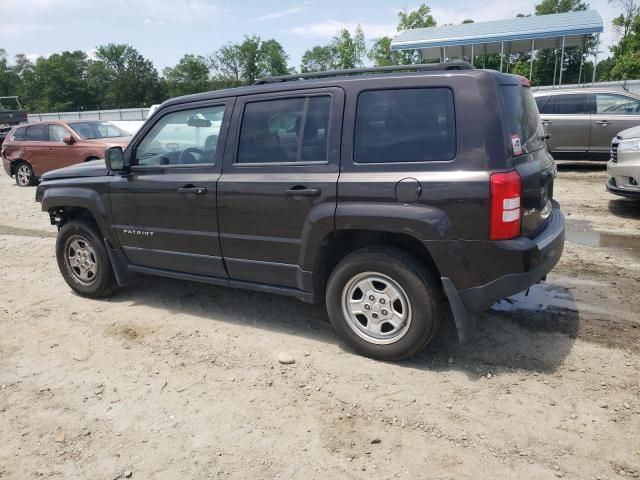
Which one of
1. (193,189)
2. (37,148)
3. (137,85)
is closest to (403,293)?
(193,189)

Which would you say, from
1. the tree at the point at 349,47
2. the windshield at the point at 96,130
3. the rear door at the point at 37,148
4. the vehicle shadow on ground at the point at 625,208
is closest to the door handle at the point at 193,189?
the vehicle shadow on ground at the point at 625,208

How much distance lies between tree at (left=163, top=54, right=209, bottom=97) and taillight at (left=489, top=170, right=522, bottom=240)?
8480cm

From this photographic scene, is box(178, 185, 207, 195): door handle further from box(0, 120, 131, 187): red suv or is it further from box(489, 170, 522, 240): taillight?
box(0, 120, 131, 187): red suv

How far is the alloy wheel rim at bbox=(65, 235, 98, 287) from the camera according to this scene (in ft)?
16.5

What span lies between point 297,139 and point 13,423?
2629mm

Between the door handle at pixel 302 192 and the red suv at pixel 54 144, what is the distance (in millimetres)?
9137

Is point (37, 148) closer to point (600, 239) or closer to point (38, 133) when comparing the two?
point (38, 133)

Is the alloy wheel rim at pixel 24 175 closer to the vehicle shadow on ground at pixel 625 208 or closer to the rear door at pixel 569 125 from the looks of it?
the rear door at pixel 569 125

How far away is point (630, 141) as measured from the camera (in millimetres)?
6930

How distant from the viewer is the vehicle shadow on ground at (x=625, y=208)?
24.4 feet

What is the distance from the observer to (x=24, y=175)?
14.0 meters

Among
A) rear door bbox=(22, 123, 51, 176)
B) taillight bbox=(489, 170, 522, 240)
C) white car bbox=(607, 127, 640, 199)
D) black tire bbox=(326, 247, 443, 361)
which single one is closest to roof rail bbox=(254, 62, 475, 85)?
taillight bbox=(489, 170, 522, 240)

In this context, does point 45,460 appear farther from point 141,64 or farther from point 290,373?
point 141,64

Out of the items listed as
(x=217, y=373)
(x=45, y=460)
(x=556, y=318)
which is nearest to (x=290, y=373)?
(x=217, y=373)
